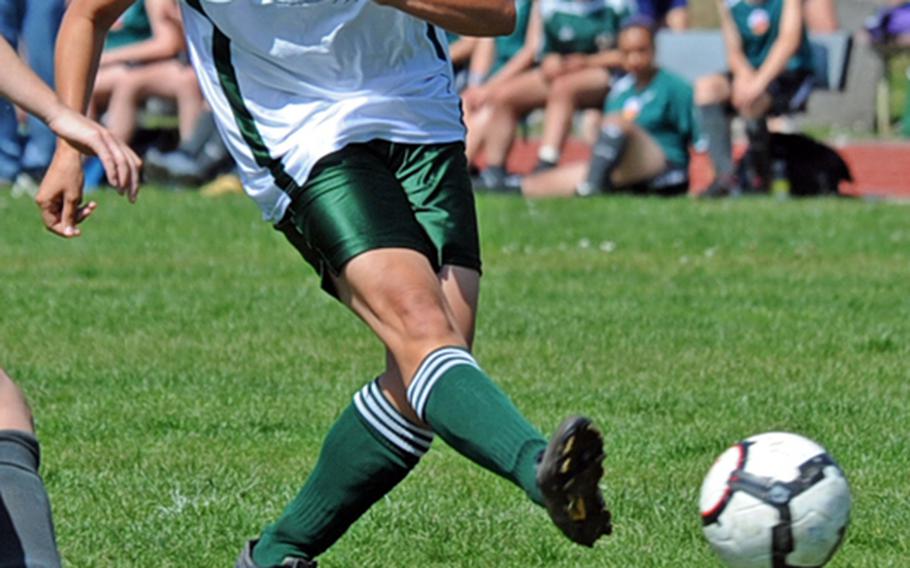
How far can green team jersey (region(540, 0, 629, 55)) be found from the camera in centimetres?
1348

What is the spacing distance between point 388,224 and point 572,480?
811 millimetres

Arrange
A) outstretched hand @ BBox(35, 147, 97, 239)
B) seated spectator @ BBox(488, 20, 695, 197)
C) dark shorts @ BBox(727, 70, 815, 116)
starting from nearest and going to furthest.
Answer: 1. outstretched hand @ BBox(35, 147, 97, 239)
2. seated spectator @ BBox(488, 20, 695, 197)
3. dark shorts @ BBox(727, 70, 815, 116)

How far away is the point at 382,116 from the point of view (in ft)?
13.5

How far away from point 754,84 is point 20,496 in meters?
10.3

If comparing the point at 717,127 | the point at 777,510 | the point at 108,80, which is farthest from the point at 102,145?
the point at 108,80

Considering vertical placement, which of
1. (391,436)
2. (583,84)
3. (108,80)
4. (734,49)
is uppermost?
(391,436)

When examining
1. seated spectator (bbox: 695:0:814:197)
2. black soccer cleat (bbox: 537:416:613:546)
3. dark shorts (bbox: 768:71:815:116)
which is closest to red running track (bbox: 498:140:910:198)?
dark shorts (bbox: 768:71:815:116)

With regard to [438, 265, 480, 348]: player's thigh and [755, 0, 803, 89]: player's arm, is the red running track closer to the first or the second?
[755, 0, 803, 89]: player's arm

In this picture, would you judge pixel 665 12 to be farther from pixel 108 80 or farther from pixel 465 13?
pixel 465 13

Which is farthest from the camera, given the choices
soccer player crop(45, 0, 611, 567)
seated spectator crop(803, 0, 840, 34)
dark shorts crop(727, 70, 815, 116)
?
seated spectator crop(803, 0, 840, 34)

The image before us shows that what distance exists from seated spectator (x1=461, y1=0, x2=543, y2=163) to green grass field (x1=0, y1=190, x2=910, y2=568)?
186 centimetres

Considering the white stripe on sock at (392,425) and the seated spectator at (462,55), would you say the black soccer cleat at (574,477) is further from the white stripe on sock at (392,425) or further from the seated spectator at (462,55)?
the seated spectator at (462,55)

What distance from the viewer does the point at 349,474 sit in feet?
13.8

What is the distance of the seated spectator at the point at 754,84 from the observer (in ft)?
42.6
